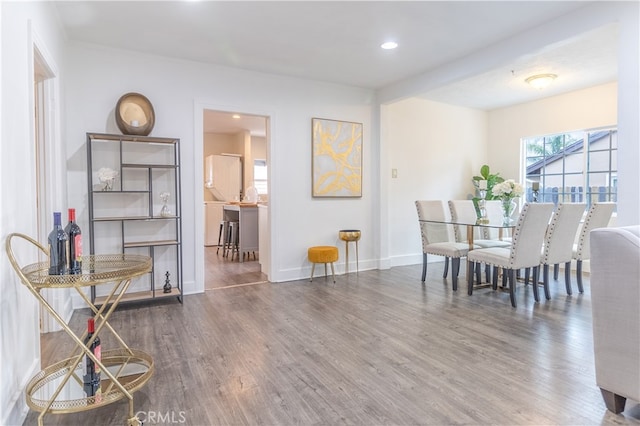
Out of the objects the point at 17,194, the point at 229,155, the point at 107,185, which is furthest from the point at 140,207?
the point at 229,155

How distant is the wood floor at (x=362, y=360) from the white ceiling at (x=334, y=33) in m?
2.46

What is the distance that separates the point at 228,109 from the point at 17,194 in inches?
107

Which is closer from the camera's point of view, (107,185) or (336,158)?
(107,185)

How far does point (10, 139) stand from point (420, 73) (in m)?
4.13

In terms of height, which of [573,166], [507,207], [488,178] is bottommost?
[507,207]

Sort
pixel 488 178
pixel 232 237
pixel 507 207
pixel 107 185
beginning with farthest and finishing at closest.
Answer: pixel 232 237, pixel 488 178, pixel 507 207, pixel 107 185

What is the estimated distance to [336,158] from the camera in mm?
5047

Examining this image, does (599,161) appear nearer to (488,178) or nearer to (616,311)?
(488,178)

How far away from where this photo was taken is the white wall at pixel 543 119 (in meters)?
5.02

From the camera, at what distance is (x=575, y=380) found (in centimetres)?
215

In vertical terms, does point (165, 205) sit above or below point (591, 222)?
above

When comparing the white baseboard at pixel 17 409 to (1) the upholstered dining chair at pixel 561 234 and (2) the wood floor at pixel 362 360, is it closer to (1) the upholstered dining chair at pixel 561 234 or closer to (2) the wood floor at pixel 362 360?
(2) the wood floor at pixel 362 360

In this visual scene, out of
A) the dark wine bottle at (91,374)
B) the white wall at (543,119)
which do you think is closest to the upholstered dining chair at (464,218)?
the white wall at (543,119)

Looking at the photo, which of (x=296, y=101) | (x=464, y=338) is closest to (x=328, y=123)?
(x=296, y=101)
